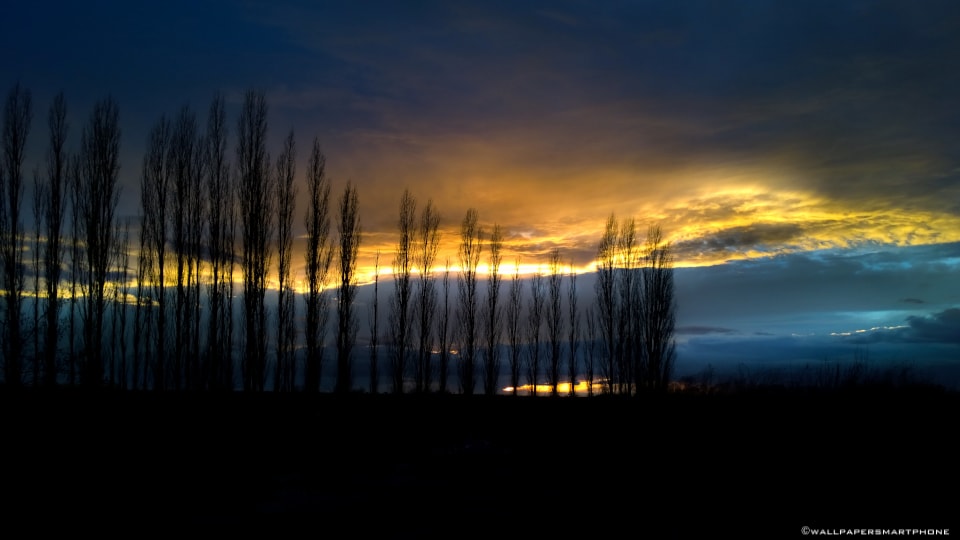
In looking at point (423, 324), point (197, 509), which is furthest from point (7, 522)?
point (423, 324)

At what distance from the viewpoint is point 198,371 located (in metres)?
21.6

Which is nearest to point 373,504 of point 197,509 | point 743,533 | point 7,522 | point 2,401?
point 197,509

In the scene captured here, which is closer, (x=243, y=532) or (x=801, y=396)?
(x=243, y=532)

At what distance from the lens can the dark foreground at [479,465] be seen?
26.3 feet

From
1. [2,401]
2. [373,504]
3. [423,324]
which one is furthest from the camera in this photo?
[423,324]

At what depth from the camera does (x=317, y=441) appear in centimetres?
1402

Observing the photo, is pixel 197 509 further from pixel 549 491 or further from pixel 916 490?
pixel 916 490

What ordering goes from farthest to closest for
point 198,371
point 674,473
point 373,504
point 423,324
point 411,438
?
point 423,324, point 198,371, point 411,438, point 674,473, point 373,504

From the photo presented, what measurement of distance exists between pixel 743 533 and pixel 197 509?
25.4ft

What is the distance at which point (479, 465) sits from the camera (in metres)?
11.6

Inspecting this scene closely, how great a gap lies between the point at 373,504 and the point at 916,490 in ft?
29.1

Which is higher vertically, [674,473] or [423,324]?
[423,324]

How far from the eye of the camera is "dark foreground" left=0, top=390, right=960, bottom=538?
8.01m

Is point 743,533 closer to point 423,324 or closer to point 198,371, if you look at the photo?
point 198,371
